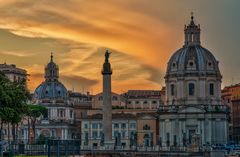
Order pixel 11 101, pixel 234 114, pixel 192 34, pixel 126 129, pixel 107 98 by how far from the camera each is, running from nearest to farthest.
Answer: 1. pixel 11 101
2. pixel 107 98
3. pixel 192 34
4. pixel 126 129
5. pixel 234 114

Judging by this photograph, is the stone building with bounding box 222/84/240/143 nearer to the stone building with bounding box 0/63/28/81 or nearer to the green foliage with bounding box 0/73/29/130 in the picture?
the stone building with bounding box 0/63/28/81

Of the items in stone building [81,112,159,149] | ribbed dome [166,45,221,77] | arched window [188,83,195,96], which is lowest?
stone building [81,112,159,149]

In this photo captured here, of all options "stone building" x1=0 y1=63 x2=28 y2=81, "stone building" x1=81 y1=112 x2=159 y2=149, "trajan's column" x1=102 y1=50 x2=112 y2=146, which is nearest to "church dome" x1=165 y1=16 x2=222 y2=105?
"stone building" x1=81 y1=112 x2=159 y2=149

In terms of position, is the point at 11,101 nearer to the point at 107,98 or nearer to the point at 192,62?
the point at 107,98

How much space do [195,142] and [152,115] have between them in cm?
3210

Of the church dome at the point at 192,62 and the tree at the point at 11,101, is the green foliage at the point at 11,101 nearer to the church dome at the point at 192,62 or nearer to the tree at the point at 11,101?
the tree at the point at 11,101

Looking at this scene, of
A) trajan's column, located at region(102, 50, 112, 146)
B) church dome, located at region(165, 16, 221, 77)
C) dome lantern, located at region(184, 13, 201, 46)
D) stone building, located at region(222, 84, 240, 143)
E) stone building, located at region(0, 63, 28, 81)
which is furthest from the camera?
stone building, located at region(222, 84, 240, 143)

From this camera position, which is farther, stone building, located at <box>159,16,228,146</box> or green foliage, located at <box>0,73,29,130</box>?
stone building, located at <box>159,16,228,146</box>

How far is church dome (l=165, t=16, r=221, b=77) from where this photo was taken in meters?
158

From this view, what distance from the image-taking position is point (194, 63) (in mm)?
158750

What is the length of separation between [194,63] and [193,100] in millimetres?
7391

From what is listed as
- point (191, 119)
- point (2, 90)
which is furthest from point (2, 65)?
point (2, 90)

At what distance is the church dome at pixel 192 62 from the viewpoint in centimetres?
15838

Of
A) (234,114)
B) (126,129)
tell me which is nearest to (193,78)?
(126,129)
